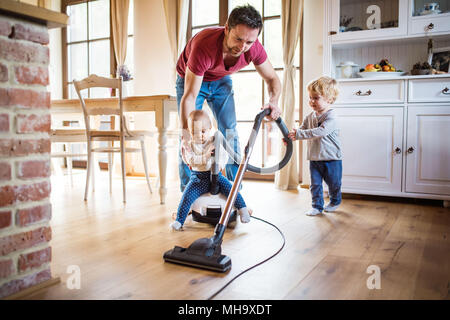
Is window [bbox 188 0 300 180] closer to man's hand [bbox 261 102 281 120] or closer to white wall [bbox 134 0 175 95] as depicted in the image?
white wall [bbox 134 0 175 95]

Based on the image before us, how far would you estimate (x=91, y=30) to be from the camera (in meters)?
4.77

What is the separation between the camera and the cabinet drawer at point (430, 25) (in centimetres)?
251

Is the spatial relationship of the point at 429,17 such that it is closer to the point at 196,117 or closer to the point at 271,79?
the point at 271,79

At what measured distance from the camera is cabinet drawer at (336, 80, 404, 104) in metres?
2.60

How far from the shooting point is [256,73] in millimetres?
3719

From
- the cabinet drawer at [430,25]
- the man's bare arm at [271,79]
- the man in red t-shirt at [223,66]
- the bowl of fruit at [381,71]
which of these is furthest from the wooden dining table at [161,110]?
the cabinet drawer at [430,25]

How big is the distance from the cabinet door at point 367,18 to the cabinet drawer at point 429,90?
0.38m

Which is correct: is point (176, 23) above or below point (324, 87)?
above

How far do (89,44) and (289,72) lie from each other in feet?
8.97

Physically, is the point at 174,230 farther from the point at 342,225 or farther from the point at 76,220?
the point at 342,225

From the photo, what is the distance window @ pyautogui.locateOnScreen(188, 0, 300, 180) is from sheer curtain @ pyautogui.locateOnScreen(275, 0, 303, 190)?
0.52 ft

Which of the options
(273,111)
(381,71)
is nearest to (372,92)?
(381,71)

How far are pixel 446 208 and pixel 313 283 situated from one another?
1.72 meters
